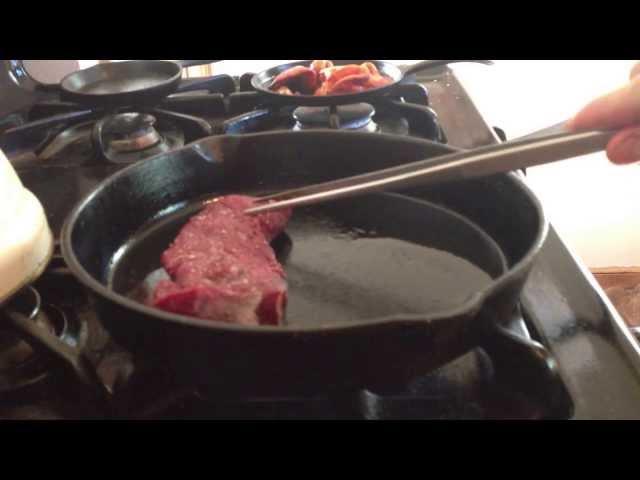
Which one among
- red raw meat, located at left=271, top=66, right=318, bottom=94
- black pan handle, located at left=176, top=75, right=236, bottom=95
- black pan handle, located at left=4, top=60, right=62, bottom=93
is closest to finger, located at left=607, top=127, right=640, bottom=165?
red raw meat, located at left=271, top=66, right=318, bottom=94

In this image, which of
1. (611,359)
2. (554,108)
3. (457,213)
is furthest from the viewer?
(554,108)

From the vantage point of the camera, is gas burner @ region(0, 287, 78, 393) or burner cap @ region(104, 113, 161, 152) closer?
gas burner @ region(0, 287, 78, 393)

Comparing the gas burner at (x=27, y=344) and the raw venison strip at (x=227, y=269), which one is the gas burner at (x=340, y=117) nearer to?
the raw venison strip at (x=227, y=269)

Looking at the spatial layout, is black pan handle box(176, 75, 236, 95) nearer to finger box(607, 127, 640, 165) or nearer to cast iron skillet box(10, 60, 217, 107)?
cast iron skillet box(10, 60, 217, 107)

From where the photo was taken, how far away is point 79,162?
2.89 feet

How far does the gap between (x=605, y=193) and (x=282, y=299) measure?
1378 millimetres

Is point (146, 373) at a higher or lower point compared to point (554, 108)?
higher

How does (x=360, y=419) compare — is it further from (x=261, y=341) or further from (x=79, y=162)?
(x=79, y=162)

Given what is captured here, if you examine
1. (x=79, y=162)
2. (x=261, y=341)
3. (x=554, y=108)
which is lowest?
(x=554, y=108)

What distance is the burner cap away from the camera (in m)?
0.88

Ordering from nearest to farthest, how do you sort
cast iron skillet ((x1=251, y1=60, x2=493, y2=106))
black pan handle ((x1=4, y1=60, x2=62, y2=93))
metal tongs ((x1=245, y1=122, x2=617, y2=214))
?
1. metal tongs ((x1=245, y1=122, x2=617, y2=214))
2. cast iron skillet ((x1=251, y1=60, x2=493, y2=106))
3. black pan handle ((x1=4, y1=60, x2=62, y2=93))

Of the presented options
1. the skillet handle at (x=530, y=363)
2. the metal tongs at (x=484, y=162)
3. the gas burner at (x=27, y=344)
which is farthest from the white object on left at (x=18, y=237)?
the skillet handle at (x=530, y=363)

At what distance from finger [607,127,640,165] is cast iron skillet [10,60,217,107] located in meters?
0.58

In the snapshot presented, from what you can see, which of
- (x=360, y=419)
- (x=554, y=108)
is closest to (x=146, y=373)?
(x=360, y=419)
